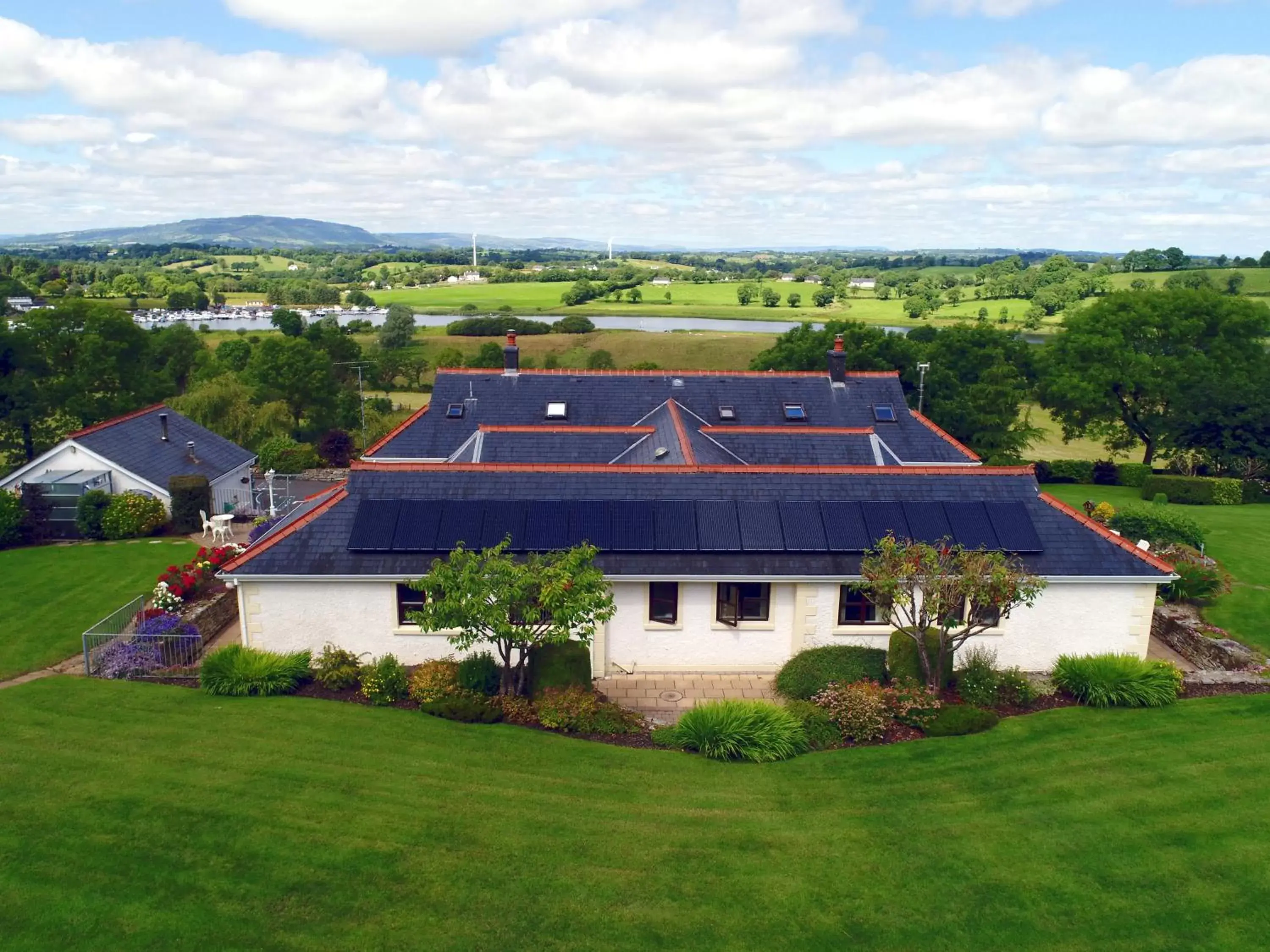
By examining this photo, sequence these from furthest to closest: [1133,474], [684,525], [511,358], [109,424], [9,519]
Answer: [1133,474], [109,424], [511,358], [9,519], [684,525]

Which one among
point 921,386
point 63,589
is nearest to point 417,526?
point 63,589

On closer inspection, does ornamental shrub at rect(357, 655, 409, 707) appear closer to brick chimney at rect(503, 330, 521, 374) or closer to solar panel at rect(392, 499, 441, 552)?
solar panel at rect(392, 499, 441, 552)

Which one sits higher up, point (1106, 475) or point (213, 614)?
point (213, 614)

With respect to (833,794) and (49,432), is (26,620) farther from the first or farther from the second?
(49,432)

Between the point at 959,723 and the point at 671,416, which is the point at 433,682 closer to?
the point at 959,723

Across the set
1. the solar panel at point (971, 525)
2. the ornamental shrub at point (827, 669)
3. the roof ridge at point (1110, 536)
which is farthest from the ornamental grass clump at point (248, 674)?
the roof ridge at point (1110, 536)

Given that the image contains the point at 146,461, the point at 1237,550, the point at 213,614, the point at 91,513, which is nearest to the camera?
the point at 213,614

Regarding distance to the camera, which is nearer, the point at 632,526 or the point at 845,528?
the point at 632,526

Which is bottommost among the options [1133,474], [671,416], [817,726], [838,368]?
[1133,474]
